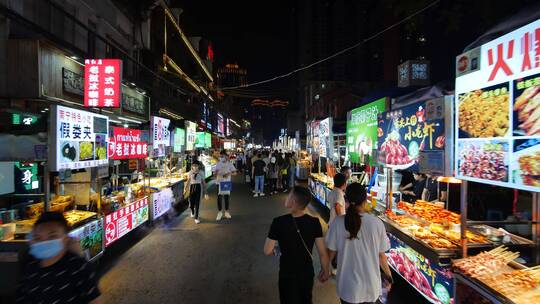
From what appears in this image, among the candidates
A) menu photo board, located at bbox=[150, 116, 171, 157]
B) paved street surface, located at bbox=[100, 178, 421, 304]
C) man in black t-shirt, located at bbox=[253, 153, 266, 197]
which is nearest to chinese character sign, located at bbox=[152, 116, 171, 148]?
menu photo board, located at bbox=[150, 116, 171, 157]

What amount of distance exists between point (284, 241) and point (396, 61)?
1844 cm

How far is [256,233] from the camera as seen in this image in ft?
30.7

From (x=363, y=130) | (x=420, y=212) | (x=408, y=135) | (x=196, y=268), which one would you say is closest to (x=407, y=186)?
(x=363, y=130)

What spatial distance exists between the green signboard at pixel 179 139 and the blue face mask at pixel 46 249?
11211mm

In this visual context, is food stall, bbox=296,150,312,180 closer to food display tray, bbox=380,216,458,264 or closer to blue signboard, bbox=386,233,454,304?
blue signboard, bbox=386,233,454,304

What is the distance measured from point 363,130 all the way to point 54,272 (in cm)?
693

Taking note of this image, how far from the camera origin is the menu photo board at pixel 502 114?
3.02m

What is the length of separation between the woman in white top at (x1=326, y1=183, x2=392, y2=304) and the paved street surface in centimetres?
229

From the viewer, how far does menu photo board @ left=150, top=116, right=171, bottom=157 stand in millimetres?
11008

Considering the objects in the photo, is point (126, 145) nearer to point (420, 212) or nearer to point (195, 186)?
point (195, 186)

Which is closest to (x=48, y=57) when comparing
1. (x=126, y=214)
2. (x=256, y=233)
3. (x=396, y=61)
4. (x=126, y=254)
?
(x=126, y=214)

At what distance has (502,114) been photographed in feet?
11.2

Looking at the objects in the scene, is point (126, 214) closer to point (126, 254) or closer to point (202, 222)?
point (126, 254)

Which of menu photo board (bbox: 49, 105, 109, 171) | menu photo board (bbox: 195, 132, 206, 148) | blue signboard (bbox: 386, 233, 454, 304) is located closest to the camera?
blue signboard (bbox: 386, 233, 454, 304)
